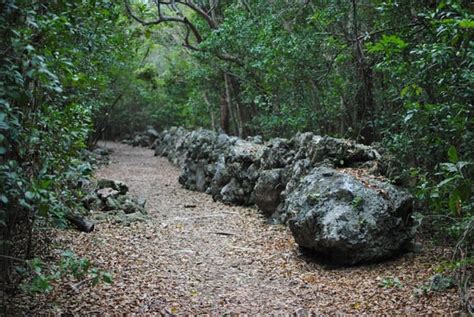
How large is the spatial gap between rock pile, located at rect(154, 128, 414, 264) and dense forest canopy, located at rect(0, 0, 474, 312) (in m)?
0.48

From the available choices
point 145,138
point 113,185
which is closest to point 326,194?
point 113,185

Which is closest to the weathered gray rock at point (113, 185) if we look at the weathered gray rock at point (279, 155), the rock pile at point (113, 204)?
the rock pile at point (113, 204)

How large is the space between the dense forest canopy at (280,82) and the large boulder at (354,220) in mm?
426

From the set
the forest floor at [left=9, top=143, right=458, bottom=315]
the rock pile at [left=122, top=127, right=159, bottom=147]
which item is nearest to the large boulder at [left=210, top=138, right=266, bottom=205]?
the forest floor at [left=9, top=143, right=458, bottom=315]

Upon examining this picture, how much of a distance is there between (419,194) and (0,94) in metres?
3.79

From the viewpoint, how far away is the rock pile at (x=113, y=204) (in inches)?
342

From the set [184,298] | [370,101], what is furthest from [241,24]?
[184,298]

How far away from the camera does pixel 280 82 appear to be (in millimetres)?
11422

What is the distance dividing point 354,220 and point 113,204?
5180mm

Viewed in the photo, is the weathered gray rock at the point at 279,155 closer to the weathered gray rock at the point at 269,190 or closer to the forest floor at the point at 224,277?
the weathered gray rock at the point at 269,190

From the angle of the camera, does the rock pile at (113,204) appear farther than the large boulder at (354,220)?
Yes

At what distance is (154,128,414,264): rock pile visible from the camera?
591 centimetres

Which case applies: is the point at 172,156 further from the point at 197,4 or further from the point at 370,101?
the point at 370,101

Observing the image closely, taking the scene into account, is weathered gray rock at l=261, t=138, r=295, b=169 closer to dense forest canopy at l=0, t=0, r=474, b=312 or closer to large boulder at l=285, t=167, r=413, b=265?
dense forest canopy at l=0, t=0, r=474, b=312
